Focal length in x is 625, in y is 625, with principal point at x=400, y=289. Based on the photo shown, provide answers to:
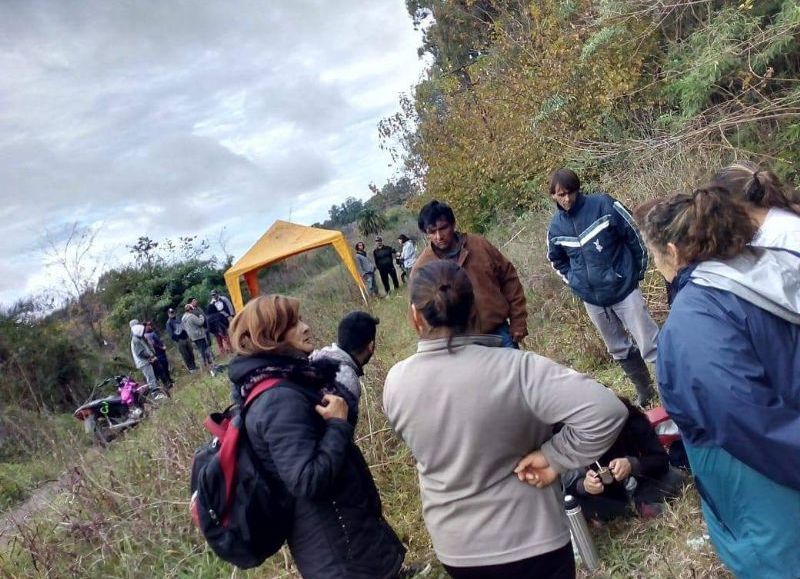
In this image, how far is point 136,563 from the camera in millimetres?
3896

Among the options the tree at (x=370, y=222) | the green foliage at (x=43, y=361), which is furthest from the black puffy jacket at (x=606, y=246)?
the tree at (x=370, y=222)

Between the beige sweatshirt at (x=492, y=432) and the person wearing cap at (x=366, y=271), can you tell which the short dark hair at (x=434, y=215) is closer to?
the beige sweatshirt at (x=492, y=432)

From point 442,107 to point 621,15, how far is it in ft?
26.1

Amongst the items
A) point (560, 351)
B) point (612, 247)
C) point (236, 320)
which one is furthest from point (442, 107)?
point (236, 320)

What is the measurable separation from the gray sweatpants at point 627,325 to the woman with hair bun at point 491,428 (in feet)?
7.23

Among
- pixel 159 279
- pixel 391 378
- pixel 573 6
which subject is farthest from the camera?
pixel 159 279

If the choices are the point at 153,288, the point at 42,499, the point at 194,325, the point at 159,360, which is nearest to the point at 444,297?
the point at 42,499

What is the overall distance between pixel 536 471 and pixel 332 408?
2.16 ft

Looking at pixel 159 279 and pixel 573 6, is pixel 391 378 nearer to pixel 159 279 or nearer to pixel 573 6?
pixel 573 6

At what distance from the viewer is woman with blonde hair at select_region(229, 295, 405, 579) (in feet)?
6.01

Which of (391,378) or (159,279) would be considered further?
(159,279)

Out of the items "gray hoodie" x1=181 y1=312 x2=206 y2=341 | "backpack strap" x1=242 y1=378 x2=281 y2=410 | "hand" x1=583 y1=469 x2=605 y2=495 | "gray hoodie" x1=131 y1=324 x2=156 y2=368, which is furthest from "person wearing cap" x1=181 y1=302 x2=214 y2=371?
"backpack strap" x1=242 y1=378 x2=281 y2=410

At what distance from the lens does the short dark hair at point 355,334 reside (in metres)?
2.34

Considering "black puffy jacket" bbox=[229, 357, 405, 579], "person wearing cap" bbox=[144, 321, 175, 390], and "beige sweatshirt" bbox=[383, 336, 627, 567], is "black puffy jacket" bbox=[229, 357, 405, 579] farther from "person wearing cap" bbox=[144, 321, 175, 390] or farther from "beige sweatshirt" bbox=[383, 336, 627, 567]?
"person wearing cap" bbox=[144, 321, 175, 390]
